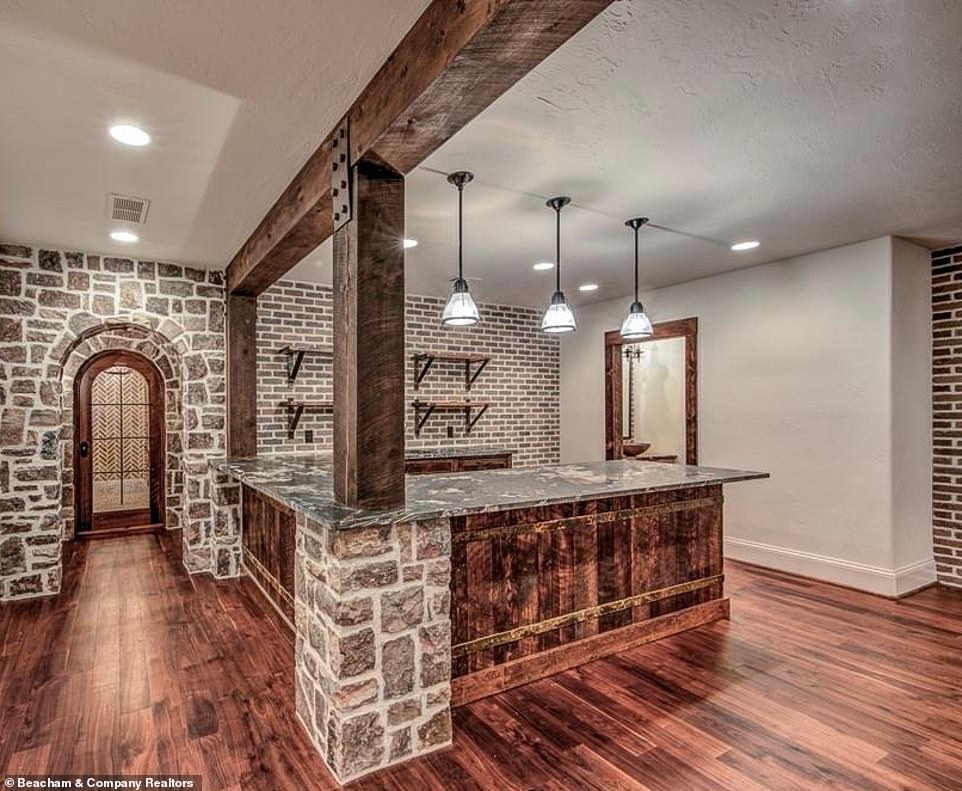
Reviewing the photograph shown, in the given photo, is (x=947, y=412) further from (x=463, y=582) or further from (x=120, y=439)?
(x=120, y=439)

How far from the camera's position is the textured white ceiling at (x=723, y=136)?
178 cm

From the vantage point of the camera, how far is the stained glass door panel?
629cm

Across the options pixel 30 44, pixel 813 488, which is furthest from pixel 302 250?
pixel 813 488

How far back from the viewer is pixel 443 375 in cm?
602

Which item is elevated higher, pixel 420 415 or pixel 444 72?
pixel 444 72

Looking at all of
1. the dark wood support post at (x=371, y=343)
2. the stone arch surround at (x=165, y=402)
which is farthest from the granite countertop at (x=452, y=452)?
the dark wood support post at (x=371, y=343)

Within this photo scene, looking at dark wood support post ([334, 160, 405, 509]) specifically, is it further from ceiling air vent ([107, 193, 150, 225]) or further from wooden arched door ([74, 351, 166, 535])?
wooden arched door ([74, 351, 166, 535])

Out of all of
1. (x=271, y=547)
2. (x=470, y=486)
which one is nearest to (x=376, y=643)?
(x=470, y=486)

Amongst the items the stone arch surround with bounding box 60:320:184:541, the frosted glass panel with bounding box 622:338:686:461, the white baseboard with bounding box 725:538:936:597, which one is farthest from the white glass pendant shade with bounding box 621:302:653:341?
the stone arch surround with bounding box 60:320:184:541

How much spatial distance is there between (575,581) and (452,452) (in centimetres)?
Answer: 285

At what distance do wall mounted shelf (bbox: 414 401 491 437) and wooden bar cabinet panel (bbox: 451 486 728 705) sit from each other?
2924 mm

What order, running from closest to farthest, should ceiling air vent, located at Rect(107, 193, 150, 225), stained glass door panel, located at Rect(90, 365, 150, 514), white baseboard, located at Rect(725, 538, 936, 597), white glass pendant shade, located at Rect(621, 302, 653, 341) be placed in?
1. ceiling air vent, located at Rect(107, 193, 150, 225)
2. white glass pendant shade, located at Rect(621, 302, 653, 341)
3. white baseboard, located at Rect(725, 538, 936, 597)
4. stained glass door panel, located at Rect(90, 365, 150, 514)

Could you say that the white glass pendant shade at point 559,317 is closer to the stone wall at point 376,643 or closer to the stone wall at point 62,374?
the stone wall at point 376,643

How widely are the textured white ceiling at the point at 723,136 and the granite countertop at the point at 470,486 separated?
158 cm
